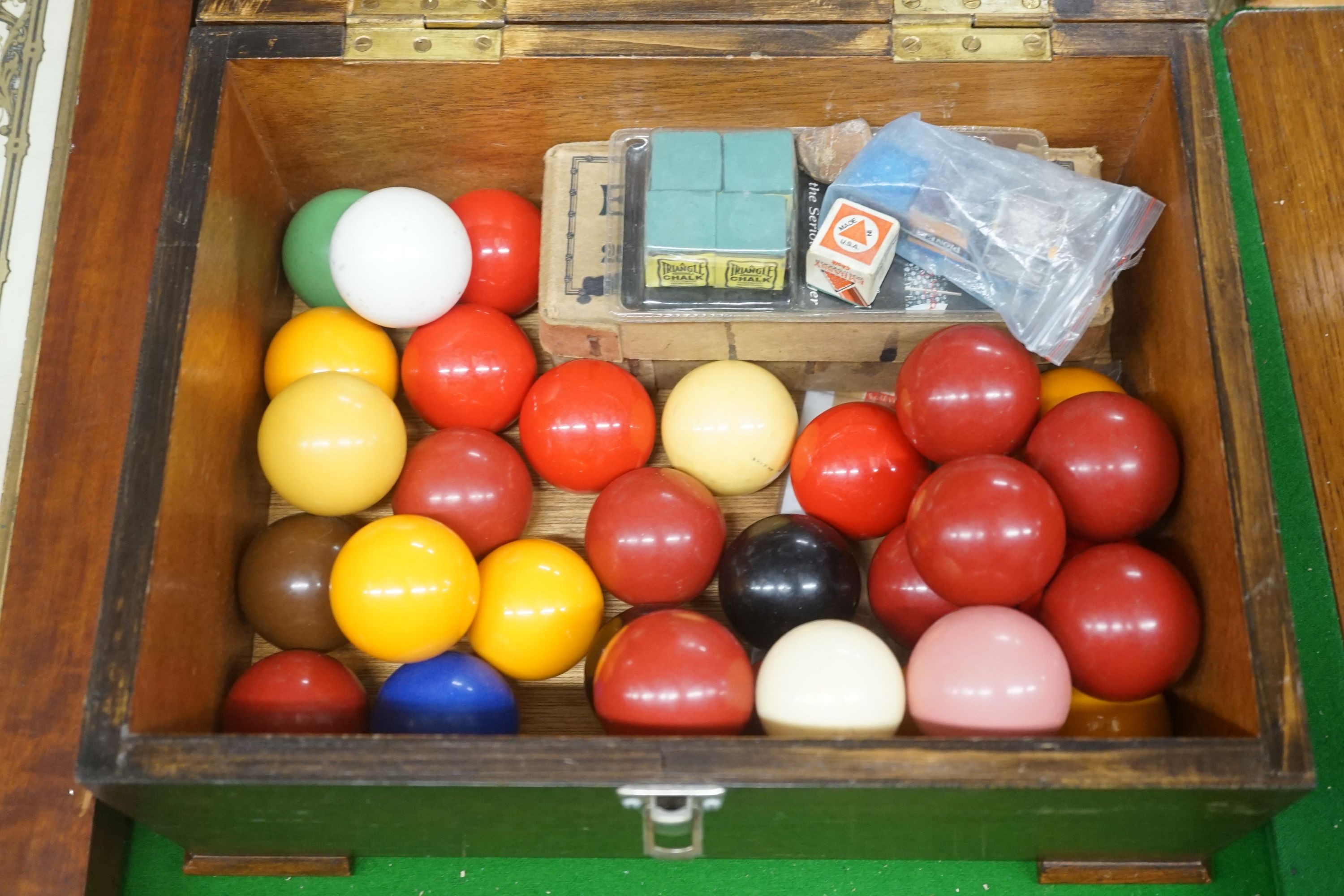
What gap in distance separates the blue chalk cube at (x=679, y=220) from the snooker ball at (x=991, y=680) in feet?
1.90

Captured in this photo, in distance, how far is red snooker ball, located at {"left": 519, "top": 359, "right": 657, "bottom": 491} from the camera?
4.91 feet

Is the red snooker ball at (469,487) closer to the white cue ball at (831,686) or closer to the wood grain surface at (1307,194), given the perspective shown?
the white cue ball at (831,686)

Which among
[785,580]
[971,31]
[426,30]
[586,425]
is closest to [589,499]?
[586,425]

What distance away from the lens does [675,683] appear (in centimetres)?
125

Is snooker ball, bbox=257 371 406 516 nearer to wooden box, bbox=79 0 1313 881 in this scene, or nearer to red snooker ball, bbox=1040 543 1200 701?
wooden box, bbox=79 0 1313 881

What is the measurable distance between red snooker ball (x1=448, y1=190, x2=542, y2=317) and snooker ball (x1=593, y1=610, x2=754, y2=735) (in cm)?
59

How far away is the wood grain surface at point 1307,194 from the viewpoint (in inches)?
57.8

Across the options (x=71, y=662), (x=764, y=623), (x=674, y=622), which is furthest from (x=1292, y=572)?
(x=71, y=662)

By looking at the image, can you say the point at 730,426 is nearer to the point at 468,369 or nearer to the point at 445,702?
the point at 468,369

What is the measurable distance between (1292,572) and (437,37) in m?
1.37

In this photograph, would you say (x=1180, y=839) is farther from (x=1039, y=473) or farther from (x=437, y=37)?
(x=437, y=37)

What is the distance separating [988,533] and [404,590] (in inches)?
27.3

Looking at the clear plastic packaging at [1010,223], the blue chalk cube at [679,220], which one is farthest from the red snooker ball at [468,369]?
the clear plastic packaging at [1010,223]

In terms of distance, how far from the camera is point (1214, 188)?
1339 millimetres
